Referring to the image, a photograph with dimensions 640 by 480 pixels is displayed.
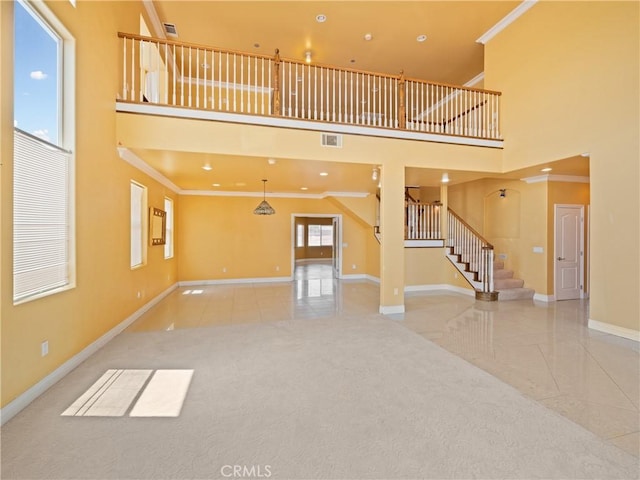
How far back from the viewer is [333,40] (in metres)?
6.23

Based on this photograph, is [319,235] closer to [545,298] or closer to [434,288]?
[434,288]

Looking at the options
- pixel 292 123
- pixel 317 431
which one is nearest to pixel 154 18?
pixel 292 123

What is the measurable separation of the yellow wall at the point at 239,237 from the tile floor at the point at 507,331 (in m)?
0.78

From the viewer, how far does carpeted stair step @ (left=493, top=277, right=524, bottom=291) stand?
672cm

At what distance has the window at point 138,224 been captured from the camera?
525 cm

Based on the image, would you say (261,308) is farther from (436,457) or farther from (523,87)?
(523,87)

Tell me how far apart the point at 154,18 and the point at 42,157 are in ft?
13.9

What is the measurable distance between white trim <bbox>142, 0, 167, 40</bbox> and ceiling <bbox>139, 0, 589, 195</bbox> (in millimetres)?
65

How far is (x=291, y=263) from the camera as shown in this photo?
30.8 feet

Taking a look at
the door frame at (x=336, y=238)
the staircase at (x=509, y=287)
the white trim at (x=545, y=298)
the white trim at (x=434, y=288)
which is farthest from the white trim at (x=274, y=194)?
the white trim at (x=545, y=298)

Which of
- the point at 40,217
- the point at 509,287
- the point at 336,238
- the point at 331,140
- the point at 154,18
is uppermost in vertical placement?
the point at 154,18

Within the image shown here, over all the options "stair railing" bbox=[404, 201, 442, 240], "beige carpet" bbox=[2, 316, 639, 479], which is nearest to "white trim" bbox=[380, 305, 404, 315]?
"beige carpet" bbox=[2, 316, 639, 479]

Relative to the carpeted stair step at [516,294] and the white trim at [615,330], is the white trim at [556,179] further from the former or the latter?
the white trim at [615,330]

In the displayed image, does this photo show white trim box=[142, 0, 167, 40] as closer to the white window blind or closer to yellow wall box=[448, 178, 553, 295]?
the white window blind
